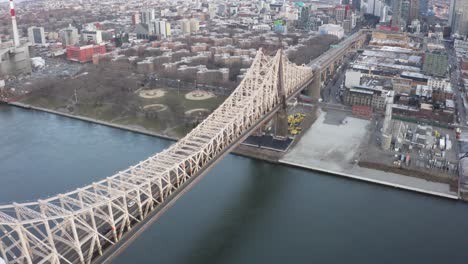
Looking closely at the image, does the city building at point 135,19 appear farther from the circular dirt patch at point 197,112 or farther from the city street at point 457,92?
the city street at point 457,92

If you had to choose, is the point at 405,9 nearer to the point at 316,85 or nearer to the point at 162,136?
the point at 316,85

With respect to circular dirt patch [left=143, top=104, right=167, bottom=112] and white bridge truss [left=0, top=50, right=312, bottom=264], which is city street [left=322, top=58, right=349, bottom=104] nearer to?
white bridge truss [left=0, top=50, right=312, bottom=264]

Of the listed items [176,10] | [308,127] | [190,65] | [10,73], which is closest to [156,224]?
[308,127]

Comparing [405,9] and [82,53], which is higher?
[405,9]

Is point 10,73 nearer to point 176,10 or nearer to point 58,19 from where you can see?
point 58,19

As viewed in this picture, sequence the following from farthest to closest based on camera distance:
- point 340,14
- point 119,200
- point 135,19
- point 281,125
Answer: point 340,14 → point 135,19 → point 281,125 → point 119,200

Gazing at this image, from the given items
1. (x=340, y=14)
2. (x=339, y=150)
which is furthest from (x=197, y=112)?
(x=340, y=14)
